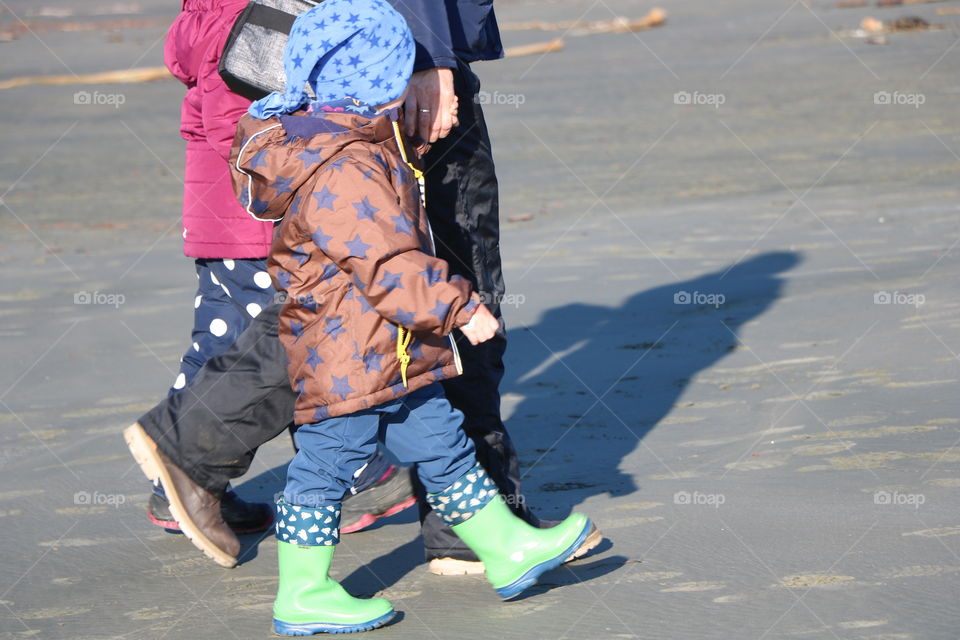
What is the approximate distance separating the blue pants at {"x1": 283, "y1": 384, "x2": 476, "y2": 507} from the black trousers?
0.30 m

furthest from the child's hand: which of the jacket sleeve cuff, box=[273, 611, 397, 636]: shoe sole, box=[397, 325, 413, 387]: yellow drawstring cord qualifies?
box=[273, 611, 397, 636]: shoe sole

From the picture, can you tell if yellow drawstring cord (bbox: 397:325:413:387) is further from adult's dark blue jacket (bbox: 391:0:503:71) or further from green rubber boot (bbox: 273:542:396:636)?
adult's dark blue jacket (bbox: 391:0:503:71)

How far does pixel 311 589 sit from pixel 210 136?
1.25 m

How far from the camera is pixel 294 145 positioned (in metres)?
2.68

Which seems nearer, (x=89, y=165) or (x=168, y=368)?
(x=168, y=368)

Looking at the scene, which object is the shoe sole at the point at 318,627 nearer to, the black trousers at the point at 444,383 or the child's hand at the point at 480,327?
the black trousers at the point at 444,383

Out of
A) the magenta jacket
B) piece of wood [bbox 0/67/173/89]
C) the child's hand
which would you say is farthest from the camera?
piece of wood [bbox 0/67/173/89]

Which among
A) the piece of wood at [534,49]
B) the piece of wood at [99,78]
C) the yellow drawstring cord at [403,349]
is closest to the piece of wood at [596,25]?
the piece of wood at [534,49]

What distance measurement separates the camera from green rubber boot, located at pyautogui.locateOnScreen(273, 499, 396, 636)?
109 inches

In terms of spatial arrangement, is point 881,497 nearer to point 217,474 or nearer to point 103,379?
point 217,474

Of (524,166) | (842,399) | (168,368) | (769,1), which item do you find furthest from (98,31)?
(842,399)

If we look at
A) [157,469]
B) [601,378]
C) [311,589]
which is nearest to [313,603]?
[311,589]

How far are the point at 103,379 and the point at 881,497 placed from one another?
3.21 meters

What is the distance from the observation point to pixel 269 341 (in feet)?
9.90
